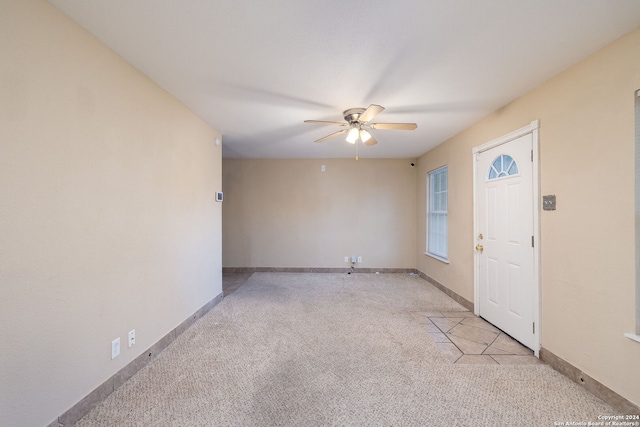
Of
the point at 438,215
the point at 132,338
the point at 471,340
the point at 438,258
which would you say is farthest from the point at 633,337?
the point at 132,338

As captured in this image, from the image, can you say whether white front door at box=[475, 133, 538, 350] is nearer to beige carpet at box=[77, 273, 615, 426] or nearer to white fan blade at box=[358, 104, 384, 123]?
beige carpet at box=[77, 273, 615, 426]

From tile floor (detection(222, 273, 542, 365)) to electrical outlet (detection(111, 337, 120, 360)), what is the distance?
2.66 m

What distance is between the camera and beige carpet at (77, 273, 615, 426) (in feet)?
5.54

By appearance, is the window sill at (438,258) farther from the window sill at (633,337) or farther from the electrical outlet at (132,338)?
the electrical outlet at (132,338)

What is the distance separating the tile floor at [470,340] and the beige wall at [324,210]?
2.40 metres

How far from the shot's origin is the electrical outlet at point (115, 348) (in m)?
1.93

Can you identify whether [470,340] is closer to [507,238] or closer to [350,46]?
[507,238]

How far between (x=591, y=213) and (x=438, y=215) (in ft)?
9.74

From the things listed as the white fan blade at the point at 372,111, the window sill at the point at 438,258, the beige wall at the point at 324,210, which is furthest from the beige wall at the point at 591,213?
the beige wall at the point at 324,210

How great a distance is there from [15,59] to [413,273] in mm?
5934

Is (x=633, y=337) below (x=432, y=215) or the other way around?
below

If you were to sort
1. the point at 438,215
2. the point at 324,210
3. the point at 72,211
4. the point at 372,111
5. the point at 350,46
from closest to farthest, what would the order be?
the point at 72,211, the point at 350,46, the point at 372,111, the point at 438,215, the point at 324,210

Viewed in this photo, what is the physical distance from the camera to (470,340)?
108 inches

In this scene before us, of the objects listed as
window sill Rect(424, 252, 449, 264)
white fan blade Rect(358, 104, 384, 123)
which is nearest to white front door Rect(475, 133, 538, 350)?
window sill Rect(424, 252, 449, 264)
